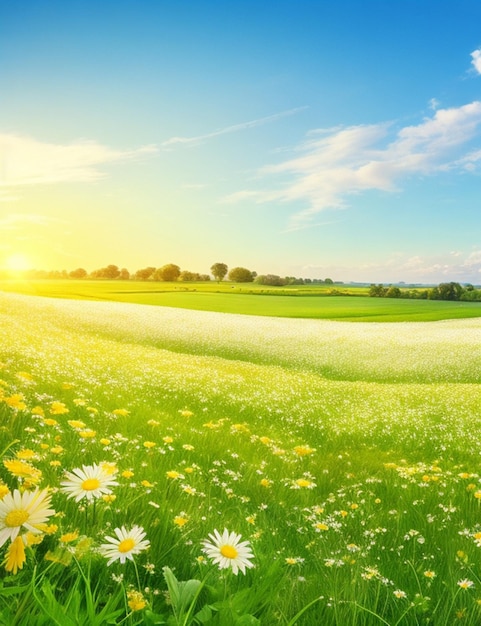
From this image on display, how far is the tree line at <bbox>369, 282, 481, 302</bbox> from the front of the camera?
3766cm

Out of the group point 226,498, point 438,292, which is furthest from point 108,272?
point 438,292

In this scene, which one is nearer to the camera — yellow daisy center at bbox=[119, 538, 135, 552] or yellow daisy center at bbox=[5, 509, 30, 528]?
yellow daisy center at bbox=[5, 509, 30, 528]

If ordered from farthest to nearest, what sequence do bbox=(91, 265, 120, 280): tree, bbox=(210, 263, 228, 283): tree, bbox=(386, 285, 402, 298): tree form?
bbox=(386, 285, 402, 298): tree < bbox=(210, 263, 228, 283): tree < bbox=(91, 265, 120, 280): tree

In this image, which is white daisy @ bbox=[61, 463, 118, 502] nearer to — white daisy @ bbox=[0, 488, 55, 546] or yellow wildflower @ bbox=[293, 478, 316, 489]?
white daisy @ bbox=[0, 488, 55, 546]

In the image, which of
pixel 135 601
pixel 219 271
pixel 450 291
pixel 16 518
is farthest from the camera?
pixel 450 291

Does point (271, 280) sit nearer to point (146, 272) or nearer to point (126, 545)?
point (146, 272)

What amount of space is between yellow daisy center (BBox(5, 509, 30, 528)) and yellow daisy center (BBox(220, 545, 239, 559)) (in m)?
0.74

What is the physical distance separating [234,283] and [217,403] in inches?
837

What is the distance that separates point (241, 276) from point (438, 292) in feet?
55.0

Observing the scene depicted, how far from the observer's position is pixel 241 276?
98.1ft

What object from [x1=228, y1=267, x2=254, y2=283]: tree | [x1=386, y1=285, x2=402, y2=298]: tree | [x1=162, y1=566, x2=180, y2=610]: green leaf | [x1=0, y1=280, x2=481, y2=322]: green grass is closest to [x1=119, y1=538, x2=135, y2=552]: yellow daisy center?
[x1=162, y1=566, x2=180, y2=610]: green leaf

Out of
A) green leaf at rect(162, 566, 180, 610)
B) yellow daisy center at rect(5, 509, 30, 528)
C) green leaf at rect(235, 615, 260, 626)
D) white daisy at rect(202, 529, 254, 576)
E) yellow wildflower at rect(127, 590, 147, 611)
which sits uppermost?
yellow daisy center at rect(5, 509, 30, 528)

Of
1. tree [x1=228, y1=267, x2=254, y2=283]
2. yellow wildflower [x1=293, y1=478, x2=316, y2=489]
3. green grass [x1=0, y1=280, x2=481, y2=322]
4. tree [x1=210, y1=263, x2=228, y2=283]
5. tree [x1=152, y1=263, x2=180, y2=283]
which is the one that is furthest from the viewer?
tree [x1=228, y1=267, x2=254, y2=283]

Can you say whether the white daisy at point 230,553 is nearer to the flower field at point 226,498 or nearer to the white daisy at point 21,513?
the flower field at point 226,498
